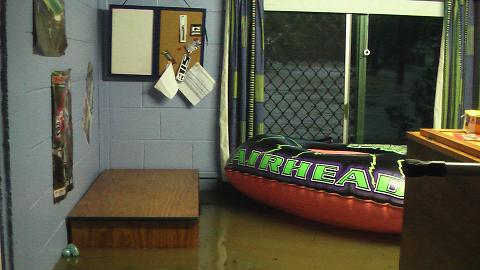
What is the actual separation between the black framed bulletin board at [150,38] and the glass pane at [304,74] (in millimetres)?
617

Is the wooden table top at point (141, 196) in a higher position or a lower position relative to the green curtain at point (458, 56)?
lower

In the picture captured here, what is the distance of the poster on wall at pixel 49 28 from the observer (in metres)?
2.26

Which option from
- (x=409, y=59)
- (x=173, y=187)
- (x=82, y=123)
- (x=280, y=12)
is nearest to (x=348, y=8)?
(x=280, y=12)

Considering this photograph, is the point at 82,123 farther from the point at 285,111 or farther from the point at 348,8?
the point at 348,8

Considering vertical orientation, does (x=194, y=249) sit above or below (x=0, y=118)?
below

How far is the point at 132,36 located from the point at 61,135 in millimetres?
1442

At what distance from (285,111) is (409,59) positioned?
1.16 metres

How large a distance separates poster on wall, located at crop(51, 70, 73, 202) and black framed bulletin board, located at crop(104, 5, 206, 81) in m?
1.11

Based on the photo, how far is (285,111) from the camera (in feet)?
14.0

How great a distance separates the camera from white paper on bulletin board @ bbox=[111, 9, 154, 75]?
3887mm

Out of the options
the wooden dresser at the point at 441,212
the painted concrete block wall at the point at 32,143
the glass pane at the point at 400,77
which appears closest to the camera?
the wooden dresser at the point at 441,212

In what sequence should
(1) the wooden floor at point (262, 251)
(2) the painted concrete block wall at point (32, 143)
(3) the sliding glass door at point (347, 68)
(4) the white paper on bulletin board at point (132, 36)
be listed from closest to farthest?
(2) the painted concrete block wall at point (32, 143)
(1) the wooden floor at point (262, 251)
(4) the white paper on bulletin board at point (132, 36)
(3) the sliding glass door at point (347, 68)

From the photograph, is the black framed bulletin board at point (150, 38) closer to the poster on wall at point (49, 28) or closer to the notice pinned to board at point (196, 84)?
the notice pinned to board at point (196, 84)

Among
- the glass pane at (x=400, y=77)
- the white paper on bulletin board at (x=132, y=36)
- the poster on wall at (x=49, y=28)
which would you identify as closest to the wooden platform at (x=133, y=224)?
the poster on wall at (x=49, y=28)
